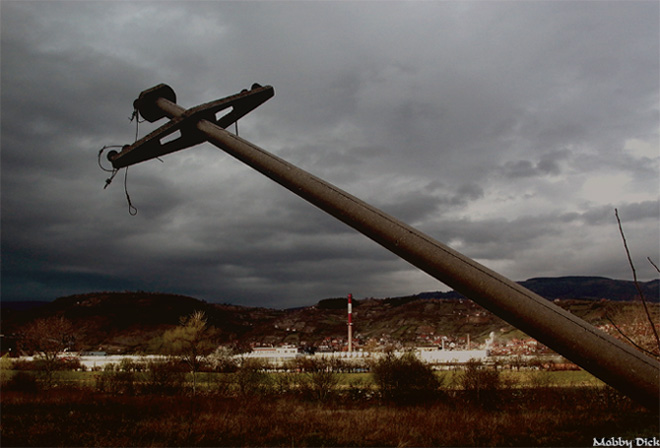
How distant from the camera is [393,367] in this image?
72.0ft

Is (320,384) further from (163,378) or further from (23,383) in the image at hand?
(23,383)

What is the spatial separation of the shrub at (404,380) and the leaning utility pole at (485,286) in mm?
20892

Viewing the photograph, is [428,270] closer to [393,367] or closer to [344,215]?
[344,215]

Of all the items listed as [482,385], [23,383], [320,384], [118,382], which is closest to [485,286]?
[482,385]

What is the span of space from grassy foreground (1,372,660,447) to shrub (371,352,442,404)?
0.74m

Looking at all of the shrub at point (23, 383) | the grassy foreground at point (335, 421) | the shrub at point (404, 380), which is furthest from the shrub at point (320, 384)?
the shrub at point (23, 383)


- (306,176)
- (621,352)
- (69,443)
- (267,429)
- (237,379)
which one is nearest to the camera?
(621,352)

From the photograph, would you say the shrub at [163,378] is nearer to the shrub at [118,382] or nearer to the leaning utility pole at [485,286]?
the shrub at [118,382]

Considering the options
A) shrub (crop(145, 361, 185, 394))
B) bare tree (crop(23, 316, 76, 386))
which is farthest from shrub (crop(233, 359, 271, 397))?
bare tree (crop(23, 316, 76, 386))

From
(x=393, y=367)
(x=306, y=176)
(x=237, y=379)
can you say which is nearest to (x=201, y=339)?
(x=237, y=379)

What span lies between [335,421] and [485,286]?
46.0ft

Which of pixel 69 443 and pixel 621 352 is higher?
pixel 621 352

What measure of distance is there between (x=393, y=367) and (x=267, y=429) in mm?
10809

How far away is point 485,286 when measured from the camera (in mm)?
1778
